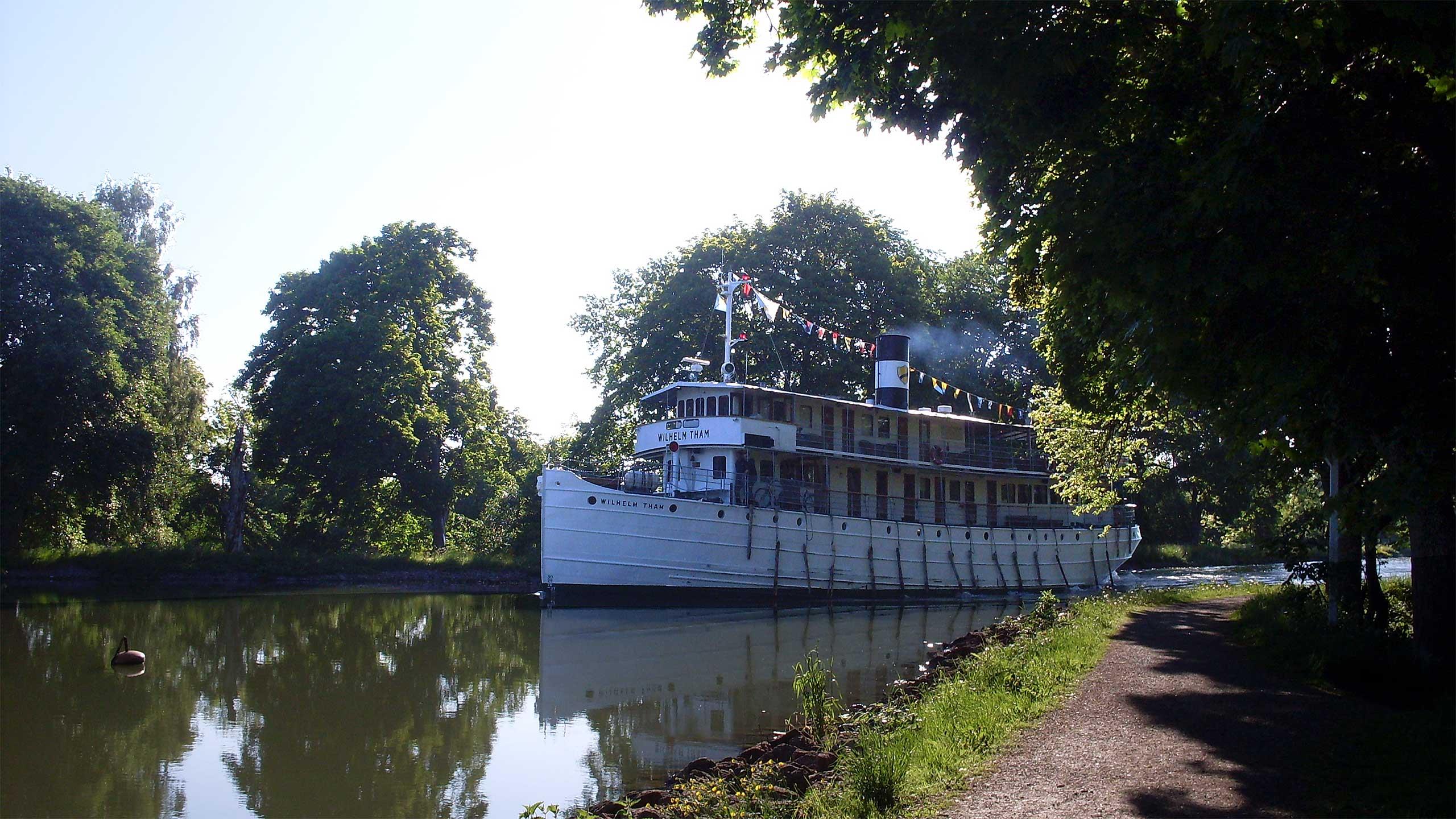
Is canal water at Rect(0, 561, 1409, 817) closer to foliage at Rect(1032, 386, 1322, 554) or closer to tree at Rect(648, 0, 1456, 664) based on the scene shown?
foliage at Rect(1032, 386, 1322, 554)

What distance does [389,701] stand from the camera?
14391 mm

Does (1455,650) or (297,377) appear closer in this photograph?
(1455,650)

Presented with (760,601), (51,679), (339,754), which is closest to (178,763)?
(339,754)

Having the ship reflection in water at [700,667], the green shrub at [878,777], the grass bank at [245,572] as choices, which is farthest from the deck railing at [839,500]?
the green shrub at [878,777]

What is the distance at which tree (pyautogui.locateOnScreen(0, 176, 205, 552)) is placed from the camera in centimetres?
3152

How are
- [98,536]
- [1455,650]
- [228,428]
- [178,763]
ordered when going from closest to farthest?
[1455,650] < [178,763] < [98,536] < [228,428]

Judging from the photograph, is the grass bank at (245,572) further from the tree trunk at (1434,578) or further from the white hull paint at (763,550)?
the tree trunk at (1434,578)

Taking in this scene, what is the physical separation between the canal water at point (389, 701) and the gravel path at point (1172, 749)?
4.07m

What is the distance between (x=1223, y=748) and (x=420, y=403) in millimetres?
34935

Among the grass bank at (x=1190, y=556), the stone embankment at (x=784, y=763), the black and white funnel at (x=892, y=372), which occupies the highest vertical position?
the black and white funnel at (x=892, y=372)

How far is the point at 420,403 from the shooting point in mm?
38719

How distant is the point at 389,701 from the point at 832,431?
18.4m

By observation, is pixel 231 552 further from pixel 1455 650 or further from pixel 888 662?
pixel 1455 650

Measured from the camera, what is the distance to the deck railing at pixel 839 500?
28.8 metres
